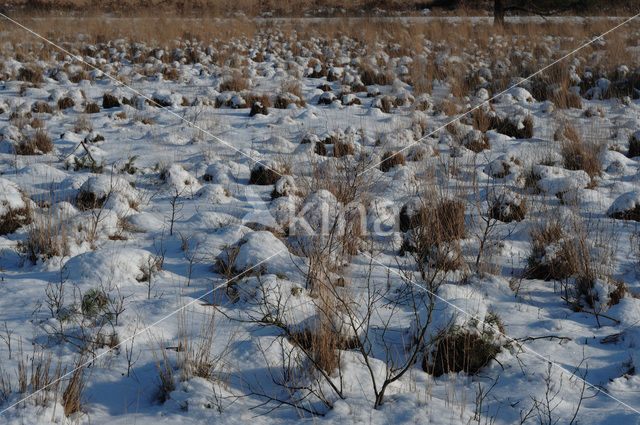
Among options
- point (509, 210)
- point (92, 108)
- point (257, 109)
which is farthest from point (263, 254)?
point (92, 108)

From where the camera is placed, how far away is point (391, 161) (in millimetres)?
6547

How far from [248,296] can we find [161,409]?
45.0 inches

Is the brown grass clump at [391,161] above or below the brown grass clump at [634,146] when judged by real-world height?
below

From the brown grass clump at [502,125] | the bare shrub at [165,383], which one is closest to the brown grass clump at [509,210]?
the brown grass clump at [502,125]

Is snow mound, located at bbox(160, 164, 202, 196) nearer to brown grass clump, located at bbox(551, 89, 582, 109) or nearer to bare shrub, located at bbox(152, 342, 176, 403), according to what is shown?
bare shrub, located at bbox(152, 342, 176, 403)

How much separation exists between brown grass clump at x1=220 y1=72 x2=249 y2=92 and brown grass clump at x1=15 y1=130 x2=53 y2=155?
387 cm

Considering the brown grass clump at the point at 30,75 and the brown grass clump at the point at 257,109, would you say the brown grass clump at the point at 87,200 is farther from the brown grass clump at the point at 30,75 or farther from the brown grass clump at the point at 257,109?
the brown grass clump at the point at 30,75

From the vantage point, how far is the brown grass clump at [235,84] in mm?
9984

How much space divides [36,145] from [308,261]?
4.31 metres

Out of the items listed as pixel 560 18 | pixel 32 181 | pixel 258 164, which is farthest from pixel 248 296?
pixel 560 18

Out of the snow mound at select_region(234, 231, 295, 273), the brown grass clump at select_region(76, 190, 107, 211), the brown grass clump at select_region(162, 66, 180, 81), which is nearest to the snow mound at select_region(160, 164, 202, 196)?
the brown grass clump at select_region(76, 190, 107, 211)

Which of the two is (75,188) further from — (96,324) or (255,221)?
(96,324)

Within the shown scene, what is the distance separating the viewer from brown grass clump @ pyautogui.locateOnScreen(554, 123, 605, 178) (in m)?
6.15

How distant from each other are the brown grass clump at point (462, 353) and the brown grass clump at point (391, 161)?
3558mm
